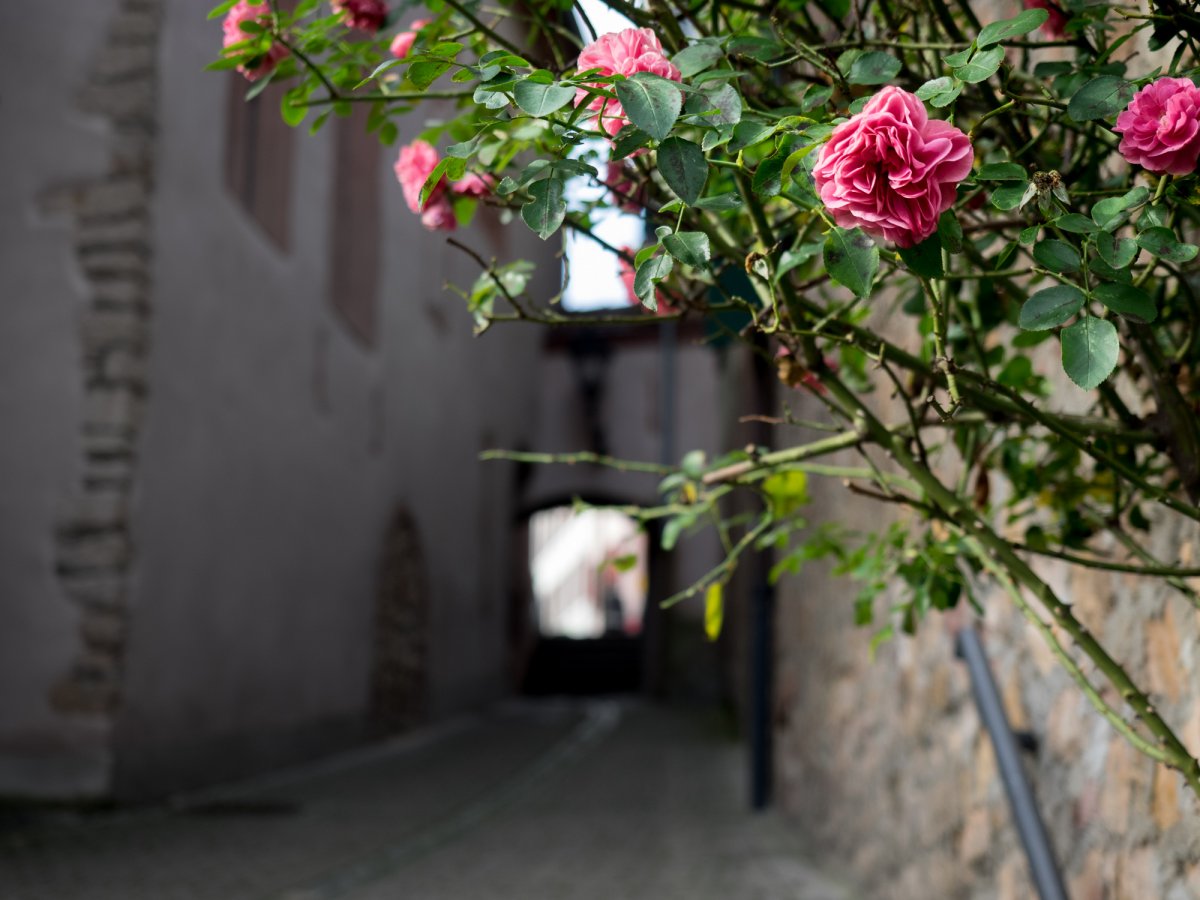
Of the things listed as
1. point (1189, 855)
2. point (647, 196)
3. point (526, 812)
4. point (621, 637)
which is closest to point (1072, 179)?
point (647, 196)

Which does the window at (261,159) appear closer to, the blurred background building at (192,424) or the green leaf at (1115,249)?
the blurred background building at (192,424)

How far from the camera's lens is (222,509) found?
21.0 feet

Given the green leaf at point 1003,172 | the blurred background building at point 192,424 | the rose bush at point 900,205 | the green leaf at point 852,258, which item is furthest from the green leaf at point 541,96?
the blurred background building at point 192,424

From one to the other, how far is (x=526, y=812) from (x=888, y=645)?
2.89 metres

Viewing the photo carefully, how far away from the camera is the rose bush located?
41.9 inches

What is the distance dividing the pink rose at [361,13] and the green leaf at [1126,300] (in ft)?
3.43

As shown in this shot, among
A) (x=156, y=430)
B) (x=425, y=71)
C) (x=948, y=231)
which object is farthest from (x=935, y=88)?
(x=156, y=430)

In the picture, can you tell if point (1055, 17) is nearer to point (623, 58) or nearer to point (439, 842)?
point (623, 58)

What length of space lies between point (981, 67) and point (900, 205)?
7.6 inches

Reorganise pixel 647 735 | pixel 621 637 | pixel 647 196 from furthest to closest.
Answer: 1. pixel 621 637
2. pixel 647 735
3. pixel 647 196

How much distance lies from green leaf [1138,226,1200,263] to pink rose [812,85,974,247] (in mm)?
197

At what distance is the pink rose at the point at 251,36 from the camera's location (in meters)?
1.60

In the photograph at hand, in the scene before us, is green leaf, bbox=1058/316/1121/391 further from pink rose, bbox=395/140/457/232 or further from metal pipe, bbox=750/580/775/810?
metal pipe, bbox=750/580/775/810

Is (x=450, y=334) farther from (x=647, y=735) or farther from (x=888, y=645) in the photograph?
(x=888, y=645)
